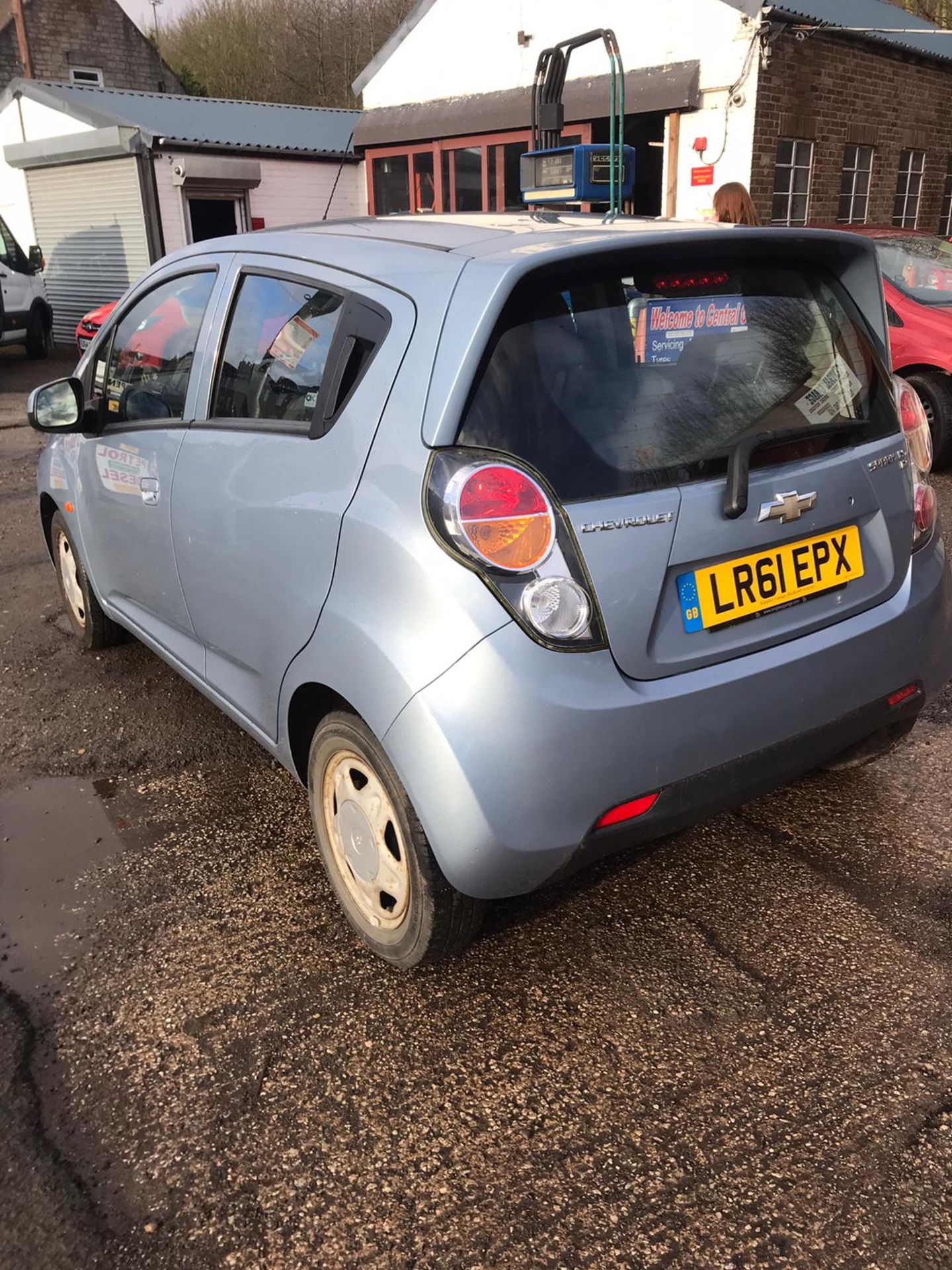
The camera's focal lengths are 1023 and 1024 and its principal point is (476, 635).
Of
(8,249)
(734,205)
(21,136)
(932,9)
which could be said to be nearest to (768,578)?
(734,205)

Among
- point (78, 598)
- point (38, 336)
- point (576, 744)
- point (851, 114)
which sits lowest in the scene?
point (38, 336)

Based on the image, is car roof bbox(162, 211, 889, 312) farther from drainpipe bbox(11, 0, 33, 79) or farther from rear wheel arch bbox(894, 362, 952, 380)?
drainpipe bbox(11, 0, 33, 79)

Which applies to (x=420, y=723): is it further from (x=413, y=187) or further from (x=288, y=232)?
(x=413, y=187)

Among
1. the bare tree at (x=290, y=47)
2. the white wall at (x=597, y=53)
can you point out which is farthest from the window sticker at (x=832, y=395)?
the bare tree at (x=290, y=47)

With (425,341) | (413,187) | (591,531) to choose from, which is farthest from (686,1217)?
(413,187)

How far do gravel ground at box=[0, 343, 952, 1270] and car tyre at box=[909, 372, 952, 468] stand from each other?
466 centimetres

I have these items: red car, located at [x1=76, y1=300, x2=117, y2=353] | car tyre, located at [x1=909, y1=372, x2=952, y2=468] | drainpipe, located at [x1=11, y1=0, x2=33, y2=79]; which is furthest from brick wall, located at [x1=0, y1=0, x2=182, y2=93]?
car tyre, located at [x1=909, y1=372, x2=952, y2=468]

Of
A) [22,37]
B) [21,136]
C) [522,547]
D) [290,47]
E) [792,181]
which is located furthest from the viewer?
[290,47]

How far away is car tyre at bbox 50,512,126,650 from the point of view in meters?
4.36

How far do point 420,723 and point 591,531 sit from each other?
0.53 m

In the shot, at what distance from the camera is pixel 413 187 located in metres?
17.9

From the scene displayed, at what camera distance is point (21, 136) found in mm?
20000

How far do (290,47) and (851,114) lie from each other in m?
25.8

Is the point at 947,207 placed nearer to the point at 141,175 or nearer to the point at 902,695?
the point at 141,175
